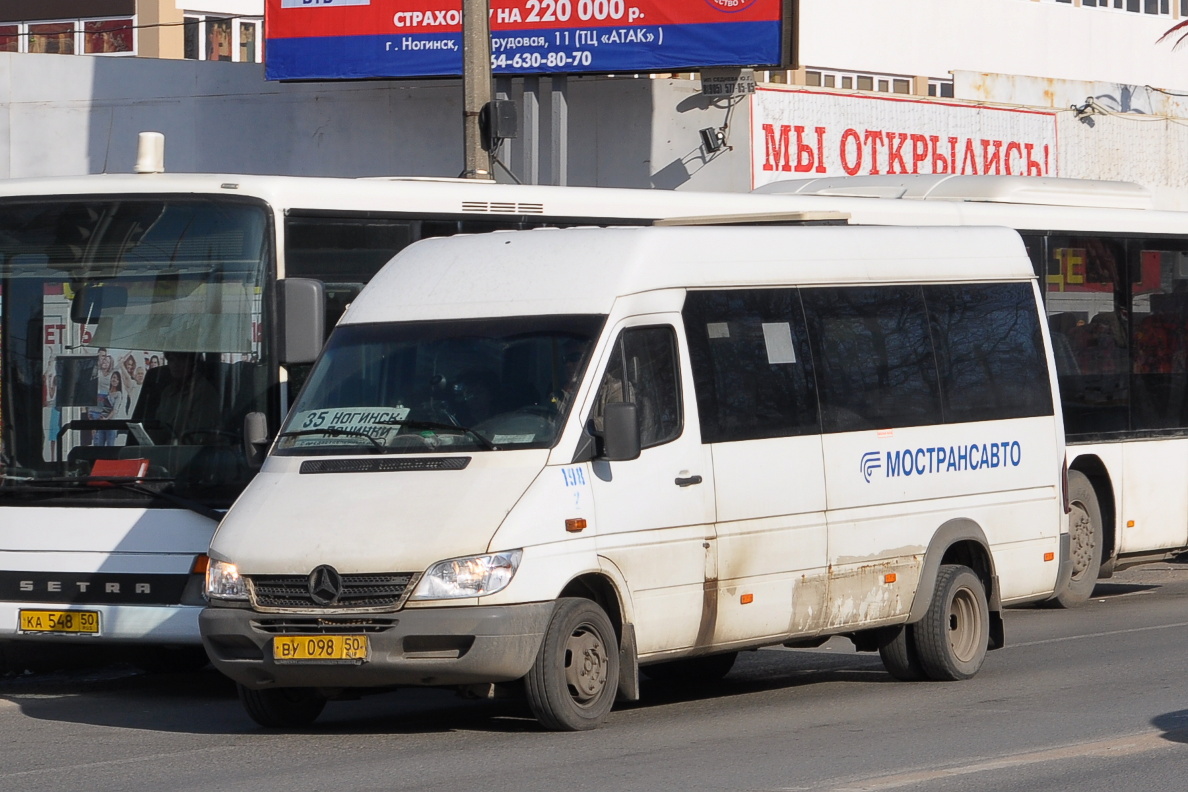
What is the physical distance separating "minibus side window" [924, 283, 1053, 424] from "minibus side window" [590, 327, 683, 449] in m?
2.22

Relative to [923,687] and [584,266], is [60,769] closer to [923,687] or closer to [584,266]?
[584,266]

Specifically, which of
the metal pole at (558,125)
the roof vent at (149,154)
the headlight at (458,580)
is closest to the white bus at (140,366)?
the roof vent at (149,154)

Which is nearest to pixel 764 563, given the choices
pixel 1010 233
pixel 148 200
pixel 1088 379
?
pixel 1010 233

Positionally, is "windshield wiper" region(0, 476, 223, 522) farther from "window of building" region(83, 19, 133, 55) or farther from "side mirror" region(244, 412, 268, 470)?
"window of building" region(83, 19, 133, 55)

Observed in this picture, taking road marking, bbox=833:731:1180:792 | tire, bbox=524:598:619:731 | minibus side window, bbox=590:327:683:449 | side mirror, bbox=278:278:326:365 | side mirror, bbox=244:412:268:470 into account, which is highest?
side mirror, bbox=278:278:326:365

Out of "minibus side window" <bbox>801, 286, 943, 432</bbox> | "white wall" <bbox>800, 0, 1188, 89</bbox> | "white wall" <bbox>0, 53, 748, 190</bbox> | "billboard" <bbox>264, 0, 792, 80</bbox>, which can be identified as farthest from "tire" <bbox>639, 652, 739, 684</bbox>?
"white wall" <bbox>800, 0, 1188, 89</bbox>

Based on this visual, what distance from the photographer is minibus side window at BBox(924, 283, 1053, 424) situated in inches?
454

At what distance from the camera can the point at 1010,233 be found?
1242 centimetres

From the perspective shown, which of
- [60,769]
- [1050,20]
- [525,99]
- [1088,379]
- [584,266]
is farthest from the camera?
[1050,20]

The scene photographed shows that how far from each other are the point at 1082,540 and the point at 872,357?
5626 mm

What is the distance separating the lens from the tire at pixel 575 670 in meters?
9.02

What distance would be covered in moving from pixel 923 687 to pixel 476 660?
3354 millimetres

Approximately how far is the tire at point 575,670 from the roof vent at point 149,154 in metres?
4.79

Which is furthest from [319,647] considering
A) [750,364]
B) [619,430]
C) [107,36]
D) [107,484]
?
[107,36]
